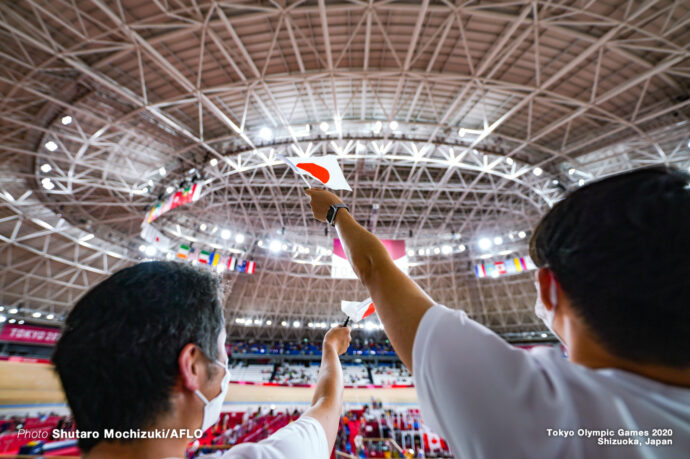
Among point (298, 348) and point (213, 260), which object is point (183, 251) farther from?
point (298, 348)

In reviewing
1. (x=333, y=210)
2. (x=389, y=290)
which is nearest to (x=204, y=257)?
(x=333, y=210)

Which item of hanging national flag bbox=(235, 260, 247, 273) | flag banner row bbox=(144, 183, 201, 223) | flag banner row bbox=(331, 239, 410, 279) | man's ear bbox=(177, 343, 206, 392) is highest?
flag banner row bbox=(144, 183, 201, 223)

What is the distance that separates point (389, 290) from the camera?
0.82 m

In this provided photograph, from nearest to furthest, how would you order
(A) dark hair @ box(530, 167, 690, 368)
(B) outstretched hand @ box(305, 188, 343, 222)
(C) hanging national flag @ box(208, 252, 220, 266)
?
(A) dark hair @ box(530, 167, 690, 368) < (B) outstretched hand @ box(305, 188, 343, 222) < (C) hanging national flag @ box(208, 252, 220, 266)

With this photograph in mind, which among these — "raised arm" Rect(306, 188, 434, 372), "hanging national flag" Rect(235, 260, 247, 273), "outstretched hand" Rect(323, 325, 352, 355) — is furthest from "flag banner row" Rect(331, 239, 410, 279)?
"raised arm" Rect(306, 188, 434, 372)

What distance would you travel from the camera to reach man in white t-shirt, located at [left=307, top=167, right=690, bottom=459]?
0.50 m

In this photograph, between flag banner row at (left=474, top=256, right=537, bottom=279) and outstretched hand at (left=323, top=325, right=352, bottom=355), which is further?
flag banner row at (left=474, top=256, right=537, bottom=279)

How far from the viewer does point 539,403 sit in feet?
1.64

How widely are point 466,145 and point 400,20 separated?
6.07 metres

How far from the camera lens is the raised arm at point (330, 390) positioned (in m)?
1.42

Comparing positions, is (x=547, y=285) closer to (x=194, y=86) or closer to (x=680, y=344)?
(x=680, y=344)

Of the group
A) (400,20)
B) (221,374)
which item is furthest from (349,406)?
(400,20)

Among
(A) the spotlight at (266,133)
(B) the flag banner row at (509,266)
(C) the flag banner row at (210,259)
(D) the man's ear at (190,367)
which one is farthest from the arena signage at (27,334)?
(B) the flag banner row at (509,266)

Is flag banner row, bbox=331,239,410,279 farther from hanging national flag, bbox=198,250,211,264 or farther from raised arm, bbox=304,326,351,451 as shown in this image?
raised arm, bbox=304,326,351,451
